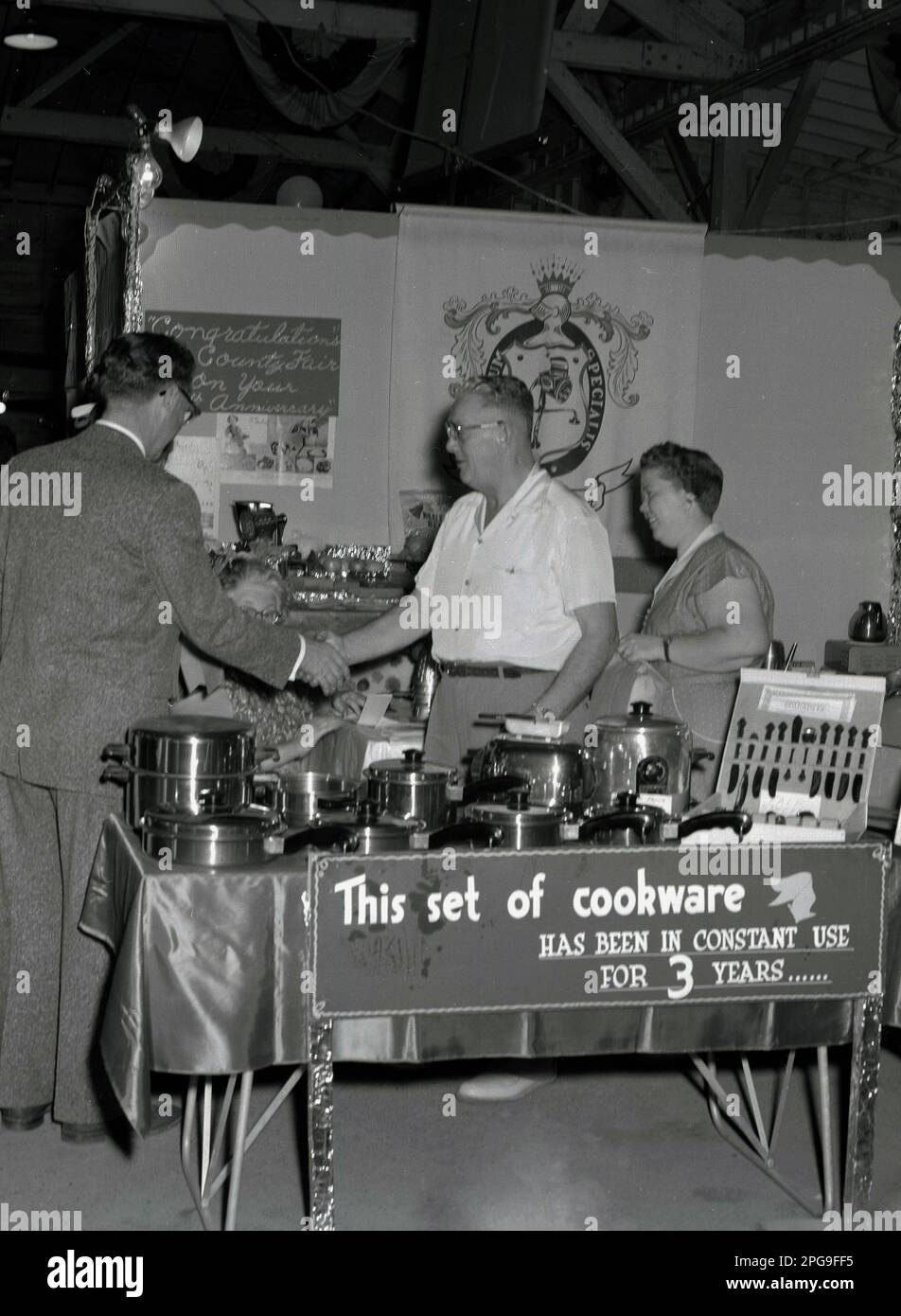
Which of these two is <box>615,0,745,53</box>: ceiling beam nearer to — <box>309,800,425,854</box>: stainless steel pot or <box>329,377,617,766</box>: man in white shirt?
<box>329,377,617,766</box>: man in white shirt

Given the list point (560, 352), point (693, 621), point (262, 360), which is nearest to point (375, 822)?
point (693, 621)

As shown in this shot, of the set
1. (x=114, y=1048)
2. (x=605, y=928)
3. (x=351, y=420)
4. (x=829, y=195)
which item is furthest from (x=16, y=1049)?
(x=829, y=195)

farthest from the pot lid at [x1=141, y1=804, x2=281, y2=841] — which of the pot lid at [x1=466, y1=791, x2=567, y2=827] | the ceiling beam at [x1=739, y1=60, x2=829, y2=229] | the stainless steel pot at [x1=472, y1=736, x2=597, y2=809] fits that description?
the ceiling beam at [x1=739, y1=60, x2=829, y2=229]

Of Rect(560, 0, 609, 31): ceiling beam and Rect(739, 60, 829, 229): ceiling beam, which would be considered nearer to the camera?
Rect(739, 60, 829, 229): ceiling beam

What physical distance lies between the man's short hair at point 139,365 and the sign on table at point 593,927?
131 centimetres

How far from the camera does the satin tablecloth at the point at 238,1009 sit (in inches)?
91.7

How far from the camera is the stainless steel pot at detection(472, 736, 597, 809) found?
2.76m

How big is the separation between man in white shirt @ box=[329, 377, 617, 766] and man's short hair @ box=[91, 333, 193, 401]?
0.85 meters

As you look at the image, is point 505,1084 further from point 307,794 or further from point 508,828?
point 508,828

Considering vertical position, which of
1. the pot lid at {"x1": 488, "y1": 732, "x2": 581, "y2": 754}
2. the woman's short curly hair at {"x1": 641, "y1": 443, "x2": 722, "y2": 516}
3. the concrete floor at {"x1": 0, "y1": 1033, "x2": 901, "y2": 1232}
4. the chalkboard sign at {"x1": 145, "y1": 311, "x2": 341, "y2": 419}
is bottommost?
the concrete floor at {"x1": 0, "y1": 1033, "x2": 901, "y2": 1232}

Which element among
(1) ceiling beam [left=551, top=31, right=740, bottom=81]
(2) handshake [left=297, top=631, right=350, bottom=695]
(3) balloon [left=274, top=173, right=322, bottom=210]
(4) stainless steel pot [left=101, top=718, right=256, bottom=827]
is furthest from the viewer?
(1) ceiling beam [left=551, top=31, right=740, bottom=81]

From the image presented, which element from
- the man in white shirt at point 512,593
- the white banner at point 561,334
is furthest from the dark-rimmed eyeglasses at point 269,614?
the white banner at point 561,334

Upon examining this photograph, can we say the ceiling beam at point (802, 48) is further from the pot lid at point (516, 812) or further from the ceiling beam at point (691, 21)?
the pot lid at point (516, 812)

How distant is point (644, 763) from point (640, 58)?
5534 mm
